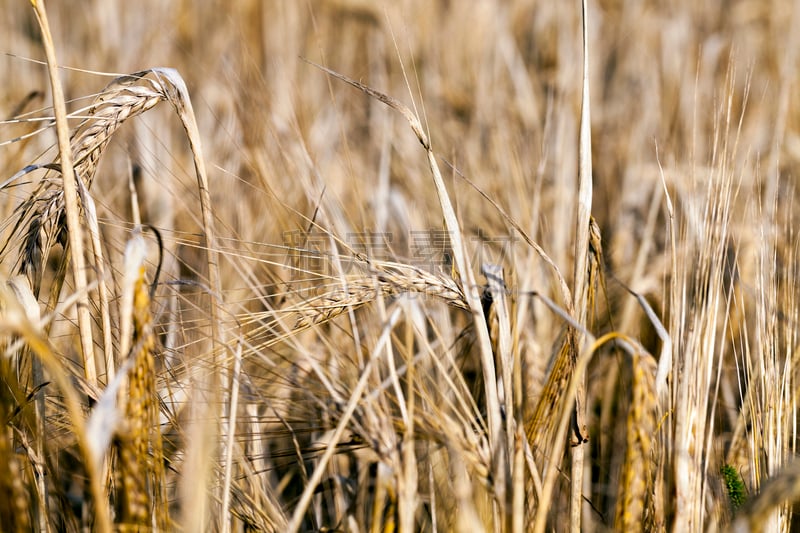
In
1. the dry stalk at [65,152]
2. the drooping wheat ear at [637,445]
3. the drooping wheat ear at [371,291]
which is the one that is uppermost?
the dry stalk at [65,152]

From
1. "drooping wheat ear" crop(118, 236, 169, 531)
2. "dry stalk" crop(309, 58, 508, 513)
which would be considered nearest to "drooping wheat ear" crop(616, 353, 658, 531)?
"dry stalk" crop(309, 58, 508, 513)

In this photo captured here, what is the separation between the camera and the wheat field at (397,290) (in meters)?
0.64

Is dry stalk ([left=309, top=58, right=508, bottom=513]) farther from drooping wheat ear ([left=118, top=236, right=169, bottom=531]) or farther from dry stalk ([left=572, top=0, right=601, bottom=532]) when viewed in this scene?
drooping wheat ear ([left=118, top=236, right=169, bottom=531])

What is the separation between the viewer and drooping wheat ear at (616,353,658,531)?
61 cm

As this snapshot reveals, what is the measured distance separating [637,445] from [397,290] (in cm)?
26

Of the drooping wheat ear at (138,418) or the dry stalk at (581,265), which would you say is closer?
the drooping wheat ear at (138,418)

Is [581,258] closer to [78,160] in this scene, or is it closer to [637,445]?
[637,445]

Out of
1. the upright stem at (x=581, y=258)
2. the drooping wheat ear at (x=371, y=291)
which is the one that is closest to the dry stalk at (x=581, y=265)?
the upright stem at (x=581, y=258)

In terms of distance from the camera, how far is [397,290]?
690 mm

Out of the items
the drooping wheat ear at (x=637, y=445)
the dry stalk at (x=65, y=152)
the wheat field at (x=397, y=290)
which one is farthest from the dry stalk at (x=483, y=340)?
the dry stalk at (x=65, y=152)

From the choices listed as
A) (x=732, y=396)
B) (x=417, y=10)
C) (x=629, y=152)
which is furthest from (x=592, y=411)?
(x=417, y=10)

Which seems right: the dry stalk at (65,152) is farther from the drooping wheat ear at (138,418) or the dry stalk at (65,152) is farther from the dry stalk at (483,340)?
the dry stalk at (483,340)

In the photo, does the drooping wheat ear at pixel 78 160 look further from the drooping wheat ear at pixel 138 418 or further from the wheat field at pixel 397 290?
the drooping wheat ear at pixel 138 418

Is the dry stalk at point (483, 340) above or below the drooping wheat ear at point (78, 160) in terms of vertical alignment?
below
